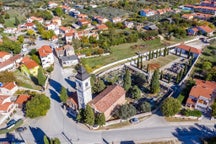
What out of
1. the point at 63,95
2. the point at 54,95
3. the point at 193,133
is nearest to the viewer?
the point at 193,133

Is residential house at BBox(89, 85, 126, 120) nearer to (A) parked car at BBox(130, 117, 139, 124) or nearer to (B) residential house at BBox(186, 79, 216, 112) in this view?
(A) parked car at BBox(130, 117, 139, 124)

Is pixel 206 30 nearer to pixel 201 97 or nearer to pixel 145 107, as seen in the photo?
pixel 201 97

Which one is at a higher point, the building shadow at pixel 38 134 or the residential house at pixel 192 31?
the residential house at pixel 192 31

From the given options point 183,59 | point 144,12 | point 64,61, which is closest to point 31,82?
point 64,61

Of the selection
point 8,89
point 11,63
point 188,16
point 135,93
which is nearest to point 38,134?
point 8,89

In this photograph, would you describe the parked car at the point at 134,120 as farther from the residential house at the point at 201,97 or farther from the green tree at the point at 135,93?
the residential house at the point at 201,97

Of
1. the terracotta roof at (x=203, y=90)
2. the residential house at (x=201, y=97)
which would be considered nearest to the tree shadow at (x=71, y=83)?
the residential house at (x=201, y=97)

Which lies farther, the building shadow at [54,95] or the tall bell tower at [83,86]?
the building shadow at [54,95]
